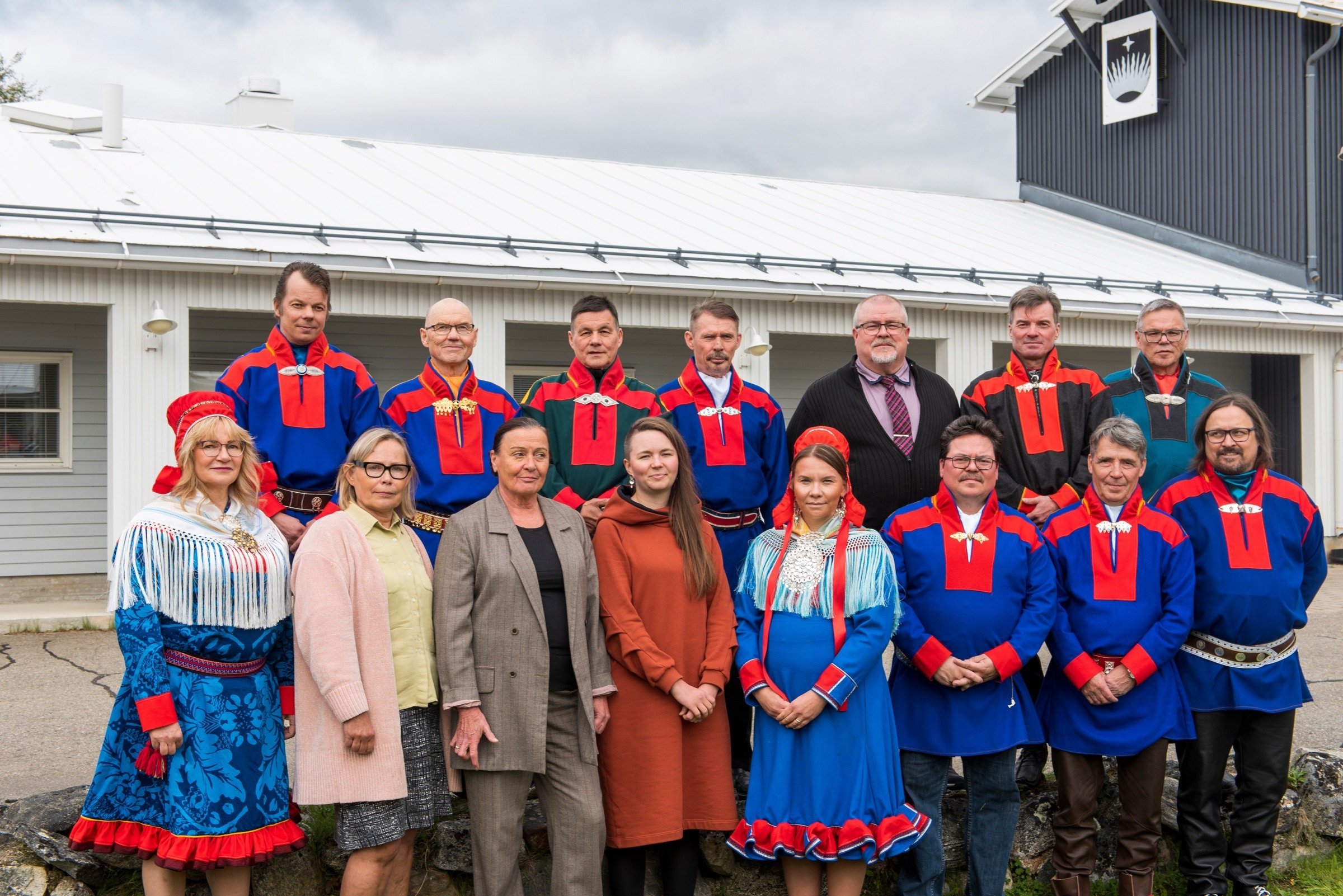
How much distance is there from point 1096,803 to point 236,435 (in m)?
3.47

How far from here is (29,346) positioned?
429 inches

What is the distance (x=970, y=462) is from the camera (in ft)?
13.8

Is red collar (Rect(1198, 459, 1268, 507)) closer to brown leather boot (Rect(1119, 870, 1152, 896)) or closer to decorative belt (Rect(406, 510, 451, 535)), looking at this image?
brown leather boot (Rect(1119, 870, 1152, 896))

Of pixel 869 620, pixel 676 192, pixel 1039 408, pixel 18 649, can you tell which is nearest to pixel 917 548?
pixel 869 620

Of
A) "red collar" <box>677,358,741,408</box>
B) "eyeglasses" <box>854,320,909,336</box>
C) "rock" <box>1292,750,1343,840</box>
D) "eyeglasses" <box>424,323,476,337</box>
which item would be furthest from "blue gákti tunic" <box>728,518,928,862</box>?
"rock" <box>1292,750,1343,840</box>

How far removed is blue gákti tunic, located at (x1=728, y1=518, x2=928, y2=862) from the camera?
3.93 metres

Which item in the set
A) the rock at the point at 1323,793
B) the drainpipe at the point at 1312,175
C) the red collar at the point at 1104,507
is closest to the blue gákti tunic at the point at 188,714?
the red collar at the point at 1104,507

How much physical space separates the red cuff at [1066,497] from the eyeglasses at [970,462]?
0.63m

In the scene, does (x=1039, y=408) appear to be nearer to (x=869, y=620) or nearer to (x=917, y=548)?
(x=917, y=548)

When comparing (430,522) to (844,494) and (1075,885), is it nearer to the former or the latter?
(844,494)

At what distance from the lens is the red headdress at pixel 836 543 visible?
Answer: 4031mm

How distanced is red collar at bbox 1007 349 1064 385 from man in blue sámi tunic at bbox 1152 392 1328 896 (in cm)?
73

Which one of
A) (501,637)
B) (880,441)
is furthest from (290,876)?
(880,441)

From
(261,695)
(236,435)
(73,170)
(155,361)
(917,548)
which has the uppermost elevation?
(73,170)
